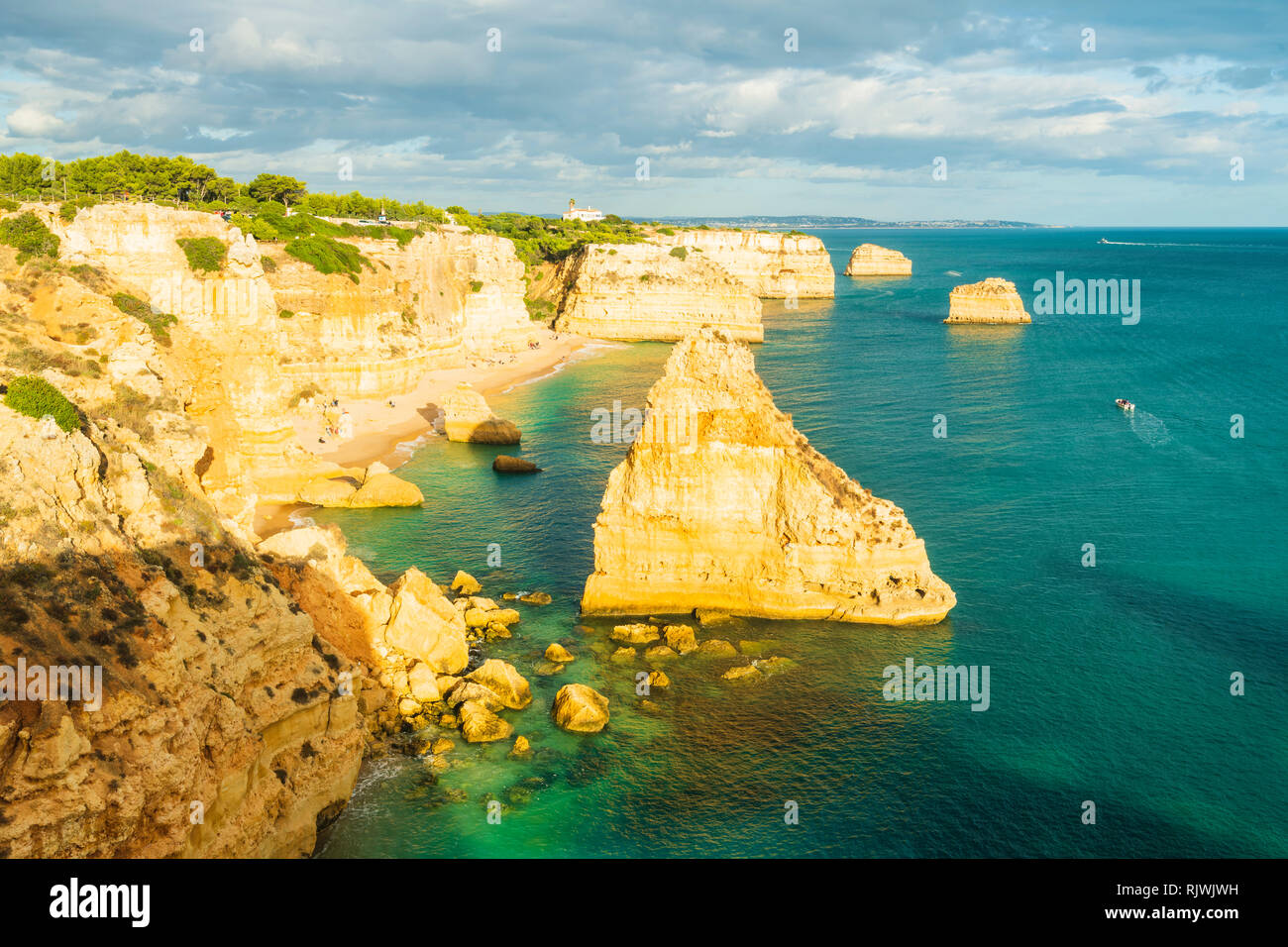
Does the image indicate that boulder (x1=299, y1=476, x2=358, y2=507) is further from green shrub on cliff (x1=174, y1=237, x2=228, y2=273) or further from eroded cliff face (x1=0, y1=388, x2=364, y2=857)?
eroded cliff face (x1=0, y1=388, x2=364, y2=857)

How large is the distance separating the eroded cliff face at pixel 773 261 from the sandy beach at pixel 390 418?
64.5 meters

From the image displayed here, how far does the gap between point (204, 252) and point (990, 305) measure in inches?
4271

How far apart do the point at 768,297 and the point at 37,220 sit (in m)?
139

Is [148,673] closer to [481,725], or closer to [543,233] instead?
[481,725]

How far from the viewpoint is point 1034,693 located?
31594mm

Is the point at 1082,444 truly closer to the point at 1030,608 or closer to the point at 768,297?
the point at 1030,608

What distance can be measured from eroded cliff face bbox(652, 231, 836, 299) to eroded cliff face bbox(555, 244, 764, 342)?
38523 mm

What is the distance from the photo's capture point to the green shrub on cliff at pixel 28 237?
1437 inches

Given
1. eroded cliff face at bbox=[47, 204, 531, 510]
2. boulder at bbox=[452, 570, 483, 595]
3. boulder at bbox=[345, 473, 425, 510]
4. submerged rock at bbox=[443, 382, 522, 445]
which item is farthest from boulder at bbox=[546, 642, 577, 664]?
submerged rock at bbox=[443, 382, 522, 445]

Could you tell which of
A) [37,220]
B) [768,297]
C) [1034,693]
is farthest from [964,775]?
[768,297]

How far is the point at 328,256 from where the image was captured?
7581 centimetres

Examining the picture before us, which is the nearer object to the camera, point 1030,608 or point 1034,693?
point 1034,693

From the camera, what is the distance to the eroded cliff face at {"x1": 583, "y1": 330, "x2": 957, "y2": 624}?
35875 millimetres
